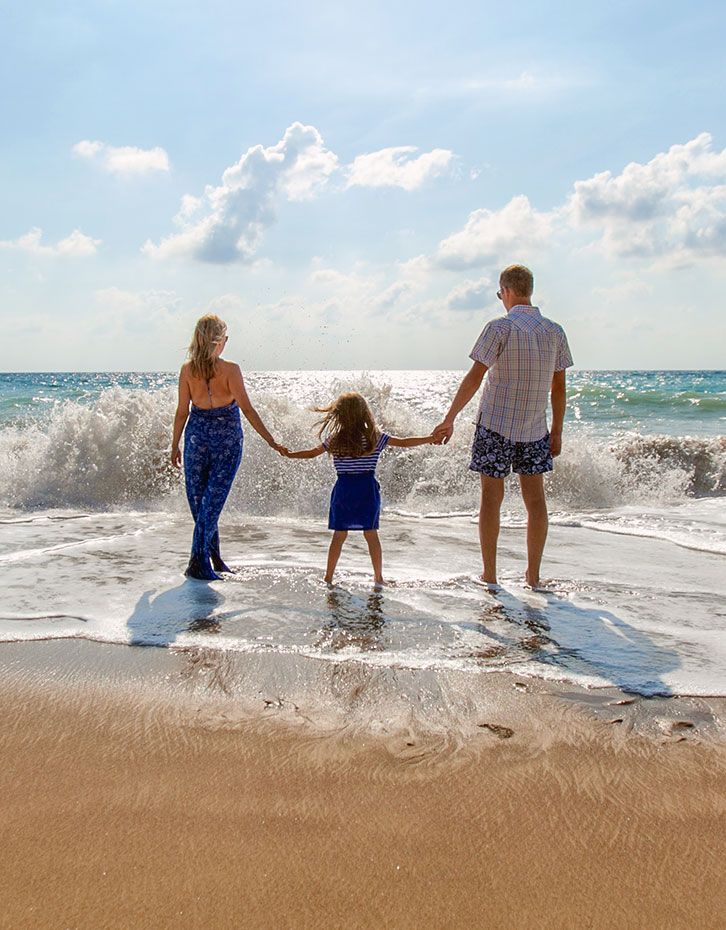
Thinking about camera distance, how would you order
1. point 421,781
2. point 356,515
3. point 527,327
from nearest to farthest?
1. point 421,781
2. point 527,327
3. point 356,515

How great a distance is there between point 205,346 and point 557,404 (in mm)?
2359

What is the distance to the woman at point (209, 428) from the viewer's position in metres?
5.07

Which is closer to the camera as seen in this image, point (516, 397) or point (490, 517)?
point (516, 397)

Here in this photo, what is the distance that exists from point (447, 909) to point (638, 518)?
6.73m

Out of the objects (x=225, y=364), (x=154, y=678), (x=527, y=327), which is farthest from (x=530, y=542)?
(x=154, y=678)

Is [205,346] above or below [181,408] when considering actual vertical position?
above

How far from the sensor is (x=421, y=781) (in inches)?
93.7

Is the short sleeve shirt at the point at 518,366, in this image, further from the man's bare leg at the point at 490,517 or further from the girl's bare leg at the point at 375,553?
the girl's bare leg at the point at 375,553

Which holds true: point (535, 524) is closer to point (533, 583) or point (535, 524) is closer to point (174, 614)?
point (533, 583)

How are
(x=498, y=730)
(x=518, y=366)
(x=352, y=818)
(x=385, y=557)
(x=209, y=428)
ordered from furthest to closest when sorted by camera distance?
(x=385, y=557)
(x=209, y=428)
(x=518, y=366)
(x=498, y=730)
(x=352, y=818)

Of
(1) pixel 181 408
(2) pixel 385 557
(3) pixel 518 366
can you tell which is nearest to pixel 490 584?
(2) pixel 385 557

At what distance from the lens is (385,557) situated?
604cm

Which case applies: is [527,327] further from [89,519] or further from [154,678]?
[89,519]

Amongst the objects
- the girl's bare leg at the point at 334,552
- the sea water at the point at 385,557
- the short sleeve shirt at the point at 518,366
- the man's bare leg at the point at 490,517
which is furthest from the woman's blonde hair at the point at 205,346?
the man's bare leg at the point at 490,517
